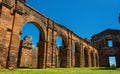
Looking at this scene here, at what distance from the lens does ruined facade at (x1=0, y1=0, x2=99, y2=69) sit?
1068 centimetres

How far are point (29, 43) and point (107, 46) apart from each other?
62.3 feet

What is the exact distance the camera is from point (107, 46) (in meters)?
32.4

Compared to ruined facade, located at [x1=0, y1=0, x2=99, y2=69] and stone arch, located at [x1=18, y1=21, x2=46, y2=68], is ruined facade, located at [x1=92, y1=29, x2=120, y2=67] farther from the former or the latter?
stone arch, located at [x1=18, y1=21, x2=46, y2=68]

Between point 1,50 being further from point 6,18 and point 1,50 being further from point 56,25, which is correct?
point 56,25

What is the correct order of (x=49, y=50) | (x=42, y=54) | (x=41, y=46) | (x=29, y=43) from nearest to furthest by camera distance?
1. (x=42, y=54)
2. (x=41, y=46)
3. (x=49, y=50)
4. (x=29, y=43)

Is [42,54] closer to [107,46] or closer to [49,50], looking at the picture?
[49,50]

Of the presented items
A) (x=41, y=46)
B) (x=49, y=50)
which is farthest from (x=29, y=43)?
(x=49, y=50)

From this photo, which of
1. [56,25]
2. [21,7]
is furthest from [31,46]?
[21,7]

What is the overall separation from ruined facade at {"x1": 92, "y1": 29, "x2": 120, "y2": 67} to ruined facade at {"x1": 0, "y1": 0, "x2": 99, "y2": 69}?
33.1ft

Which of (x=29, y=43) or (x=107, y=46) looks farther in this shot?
(x=107, y=46)

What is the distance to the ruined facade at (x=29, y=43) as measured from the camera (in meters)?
10.7

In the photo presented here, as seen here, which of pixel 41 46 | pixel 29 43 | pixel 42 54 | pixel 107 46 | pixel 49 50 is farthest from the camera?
pixel 107 46

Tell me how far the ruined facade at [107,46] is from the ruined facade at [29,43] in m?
10.1

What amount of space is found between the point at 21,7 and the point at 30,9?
1296 mm
